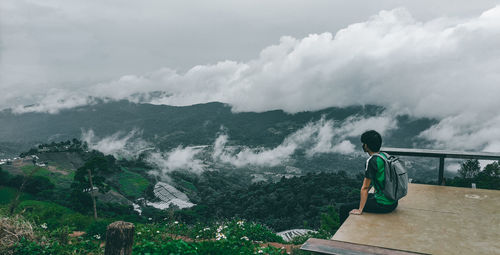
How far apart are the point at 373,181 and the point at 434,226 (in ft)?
2.68

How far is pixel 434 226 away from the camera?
12.6 ft

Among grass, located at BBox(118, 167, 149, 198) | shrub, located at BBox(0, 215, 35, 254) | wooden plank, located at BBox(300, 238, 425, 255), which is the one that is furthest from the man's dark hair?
grass, located at BBox(118, 167, 149, 198)

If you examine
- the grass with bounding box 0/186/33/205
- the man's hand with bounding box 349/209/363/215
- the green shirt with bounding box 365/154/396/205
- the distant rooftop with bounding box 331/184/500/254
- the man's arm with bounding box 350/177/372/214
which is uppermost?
the green shirt with bounding box 365/154/396/205

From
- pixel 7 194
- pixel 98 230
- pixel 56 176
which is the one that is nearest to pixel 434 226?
pixel 98 230

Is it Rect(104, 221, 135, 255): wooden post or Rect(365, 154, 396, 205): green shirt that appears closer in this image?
Rect(104, 221, 135, 255): wooden post

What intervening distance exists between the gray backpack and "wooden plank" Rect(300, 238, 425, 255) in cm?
126

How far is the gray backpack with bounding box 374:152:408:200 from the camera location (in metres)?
4.10

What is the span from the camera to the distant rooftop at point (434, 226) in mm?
3281

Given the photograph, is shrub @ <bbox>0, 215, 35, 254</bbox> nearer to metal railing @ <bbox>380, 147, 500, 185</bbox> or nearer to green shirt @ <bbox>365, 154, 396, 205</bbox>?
green shirt @ <bbox>365, 154, 396, 205</bbox>

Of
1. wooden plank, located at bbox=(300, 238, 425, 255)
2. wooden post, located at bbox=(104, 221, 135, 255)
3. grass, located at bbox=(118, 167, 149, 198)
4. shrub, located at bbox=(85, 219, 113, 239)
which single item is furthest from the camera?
grass, located at bbox=(118, 167, 149, 198)

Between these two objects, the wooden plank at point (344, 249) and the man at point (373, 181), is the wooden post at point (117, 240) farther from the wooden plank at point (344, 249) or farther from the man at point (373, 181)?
the man at point (373, 181)

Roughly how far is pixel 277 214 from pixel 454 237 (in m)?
48.6

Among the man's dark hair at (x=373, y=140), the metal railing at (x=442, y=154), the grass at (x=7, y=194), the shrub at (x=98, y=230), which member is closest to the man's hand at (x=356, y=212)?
the man's dark hair at (x=373, y=140)

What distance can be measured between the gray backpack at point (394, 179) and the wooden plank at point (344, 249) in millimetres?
1264
